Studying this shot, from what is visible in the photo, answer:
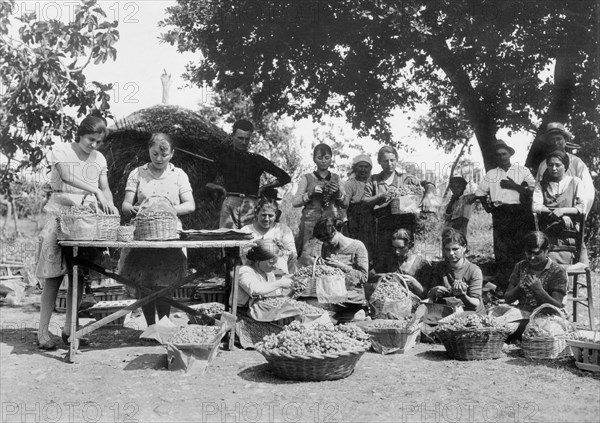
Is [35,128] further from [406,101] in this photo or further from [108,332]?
[406,101]

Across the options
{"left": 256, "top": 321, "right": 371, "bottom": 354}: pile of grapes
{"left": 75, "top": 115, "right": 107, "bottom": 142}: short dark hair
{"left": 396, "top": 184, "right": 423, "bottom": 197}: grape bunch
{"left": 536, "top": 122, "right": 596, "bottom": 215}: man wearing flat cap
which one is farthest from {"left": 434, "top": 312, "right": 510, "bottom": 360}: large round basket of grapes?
{"left": 75, "top": 115, "right": 107, "bottom": 142}: short dark hair

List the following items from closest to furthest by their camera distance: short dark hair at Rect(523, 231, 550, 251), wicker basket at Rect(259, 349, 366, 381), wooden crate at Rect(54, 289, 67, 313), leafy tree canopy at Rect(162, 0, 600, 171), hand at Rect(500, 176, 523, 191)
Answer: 1. wicker basket at Rect(259, 349, 366, 381)
2. short dark hair at Rect(523, 231, 550, 251)
3. hand at Rect(500, 176, 523, 191)
4. wooden crate at Rect(54, 289, 67, 313)
5. leafy tree canopy at Rect(162, 0, 600, 171)

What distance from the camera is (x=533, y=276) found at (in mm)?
5805

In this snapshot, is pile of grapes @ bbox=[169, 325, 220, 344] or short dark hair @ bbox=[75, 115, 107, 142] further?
short dark hair @ bbox=[75, 115, 107, 142]

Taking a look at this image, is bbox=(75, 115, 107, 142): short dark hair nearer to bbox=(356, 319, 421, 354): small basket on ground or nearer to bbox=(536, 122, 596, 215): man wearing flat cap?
bbox=(356, 319, 421, 354): small basket on ground

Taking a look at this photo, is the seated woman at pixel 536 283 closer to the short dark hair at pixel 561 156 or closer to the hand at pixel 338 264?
the short dark hair at pixel 561 156

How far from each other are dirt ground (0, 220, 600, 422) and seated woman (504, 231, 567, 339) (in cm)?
42

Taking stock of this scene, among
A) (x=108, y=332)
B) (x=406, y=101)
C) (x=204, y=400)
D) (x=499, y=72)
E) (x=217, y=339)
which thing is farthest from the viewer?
(x=406, y=101)

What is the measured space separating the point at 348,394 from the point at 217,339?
1.25 meters

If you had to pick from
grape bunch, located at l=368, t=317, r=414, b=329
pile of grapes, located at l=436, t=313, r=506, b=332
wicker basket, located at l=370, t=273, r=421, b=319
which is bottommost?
grape bunch, located at l=368, t=317, r=414, b=329

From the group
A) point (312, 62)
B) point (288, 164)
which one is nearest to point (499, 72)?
point (312, 62)

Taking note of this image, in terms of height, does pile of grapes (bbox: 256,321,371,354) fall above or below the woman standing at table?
below

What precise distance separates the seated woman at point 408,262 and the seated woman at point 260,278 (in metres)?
1.29

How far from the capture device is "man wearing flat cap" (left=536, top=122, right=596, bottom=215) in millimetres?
6855
